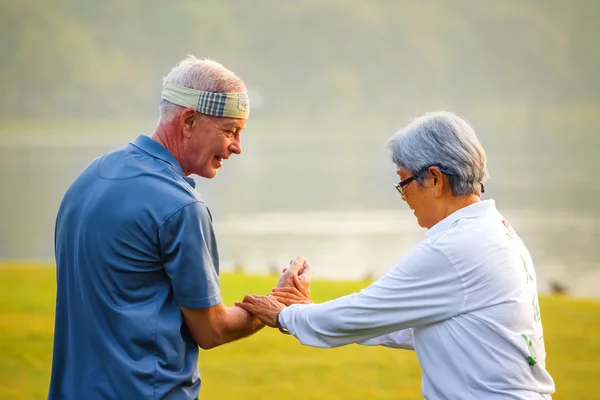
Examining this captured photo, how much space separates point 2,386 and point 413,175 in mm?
3377

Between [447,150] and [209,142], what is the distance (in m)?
0.63

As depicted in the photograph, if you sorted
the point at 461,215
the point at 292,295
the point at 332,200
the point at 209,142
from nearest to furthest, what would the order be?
the point at 461,215
the point at 209,142
the point at 292,295
the point at 332,200

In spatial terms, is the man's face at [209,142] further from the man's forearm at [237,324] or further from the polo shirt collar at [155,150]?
the man's forearm at [237,324]

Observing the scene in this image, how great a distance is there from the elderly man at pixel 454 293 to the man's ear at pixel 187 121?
538 millimetres

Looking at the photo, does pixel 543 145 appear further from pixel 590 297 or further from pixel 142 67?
pixel 142 67

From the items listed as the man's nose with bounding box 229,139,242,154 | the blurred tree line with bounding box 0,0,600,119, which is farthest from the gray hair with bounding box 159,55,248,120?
the blurred tree line with bounding box 0,0,600,119

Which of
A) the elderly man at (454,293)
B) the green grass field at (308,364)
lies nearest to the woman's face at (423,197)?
the elderly man at (454,293)

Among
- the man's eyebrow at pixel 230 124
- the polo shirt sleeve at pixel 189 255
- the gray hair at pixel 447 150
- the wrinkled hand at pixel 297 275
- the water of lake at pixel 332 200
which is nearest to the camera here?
the polo shirt sleeve at pixel 189 255

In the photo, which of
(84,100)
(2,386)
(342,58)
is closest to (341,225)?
(342,58)

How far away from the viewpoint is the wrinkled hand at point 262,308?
7.04 ft

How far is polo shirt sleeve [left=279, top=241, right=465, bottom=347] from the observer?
181 cm

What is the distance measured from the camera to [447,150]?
6.15 ft

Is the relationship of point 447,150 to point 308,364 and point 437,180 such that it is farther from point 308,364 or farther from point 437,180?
point 308,364

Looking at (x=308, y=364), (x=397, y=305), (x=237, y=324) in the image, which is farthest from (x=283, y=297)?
(x=308, y=364)
